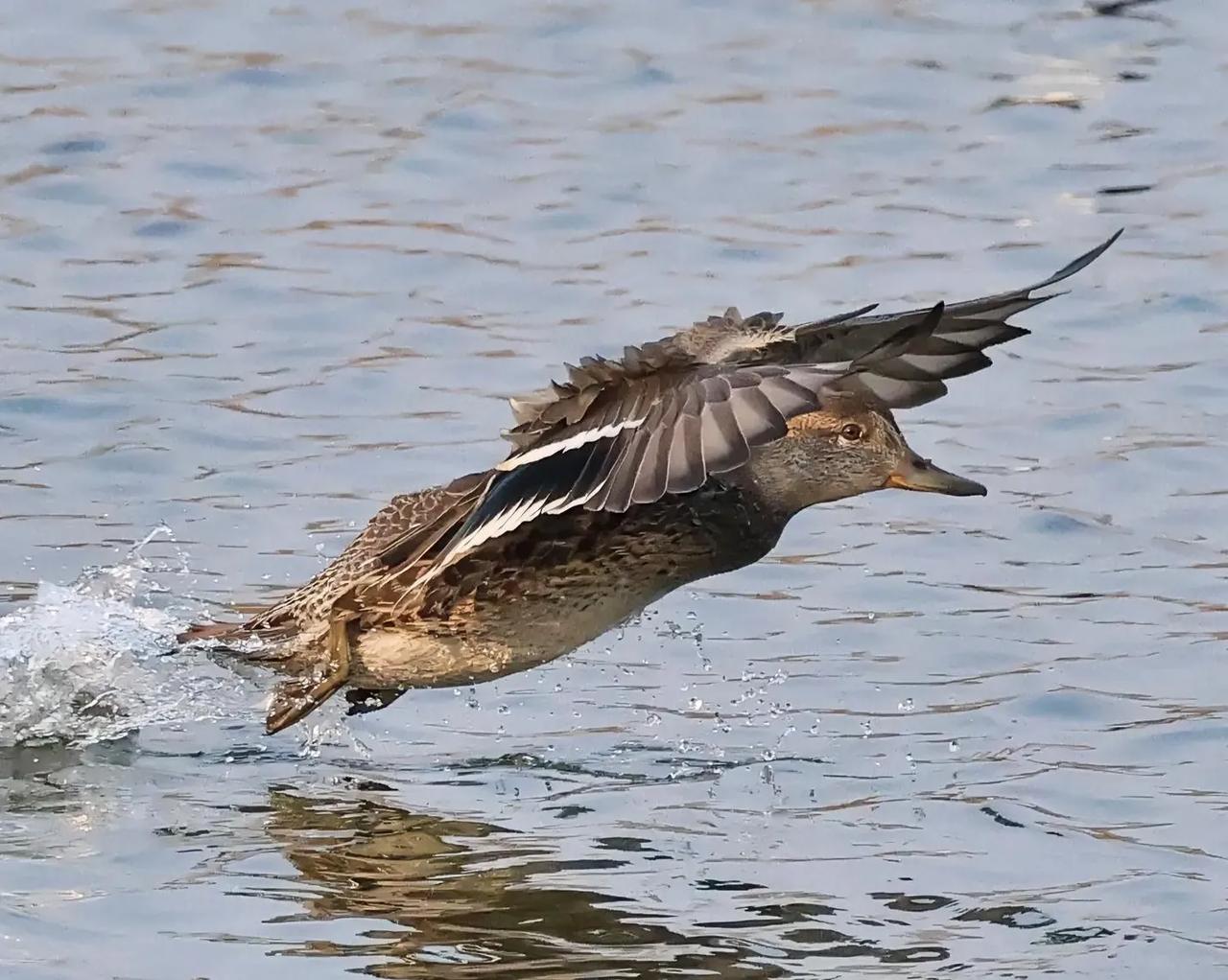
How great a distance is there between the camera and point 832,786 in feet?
19.8

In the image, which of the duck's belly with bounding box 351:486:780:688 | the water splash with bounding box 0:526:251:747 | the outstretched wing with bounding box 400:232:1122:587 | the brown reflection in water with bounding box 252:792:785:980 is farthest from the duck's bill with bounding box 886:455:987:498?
the water splash with bounding box 0:526:251:747

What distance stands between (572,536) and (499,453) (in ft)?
7.84

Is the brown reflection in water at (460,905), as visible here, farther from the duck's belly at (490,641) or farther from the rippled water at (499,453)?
the duck's belly at (490,641)

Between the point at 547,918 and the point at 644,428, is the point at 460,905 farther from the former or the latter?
the point at 644,428

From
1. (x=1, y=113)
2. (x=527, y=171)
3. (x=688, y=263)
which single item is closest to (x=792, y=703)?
(x=688, y=263)

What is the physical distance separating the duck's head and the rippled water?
27.1 inches

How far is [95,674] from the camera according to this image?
6.45 metres

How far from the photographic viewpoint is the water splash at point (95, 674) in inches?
248

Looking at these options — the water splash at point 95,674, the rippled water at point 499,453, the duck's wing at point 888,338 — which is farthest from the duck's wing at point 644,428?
the water splash at point 95,674

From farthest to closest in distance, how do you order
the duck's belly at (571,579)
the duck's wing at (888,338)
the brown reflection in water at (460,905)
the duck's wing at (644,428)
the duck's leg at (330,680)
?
1. the duck's leg at (330,680)
2. the duck's belly at (571,579)
3. the duck's wing at (888,338)
4. the brown reflection in water at (460,905)
5. the duck's wing at (644,428)

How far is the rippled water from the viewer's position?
527 cm

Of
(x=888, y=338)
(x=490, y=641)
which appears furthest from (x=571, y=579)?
(x=888, y=338)

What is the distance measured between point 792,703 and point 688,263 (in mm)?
3550

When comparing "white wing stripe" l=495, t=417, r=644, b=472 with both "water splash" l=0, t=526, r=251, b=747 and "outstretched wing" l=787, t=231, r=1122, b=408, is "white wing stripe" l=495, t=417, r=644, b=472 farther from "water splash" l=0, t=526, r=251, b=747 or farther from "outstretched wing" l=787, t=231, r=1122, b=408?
"water splash" l=0, t=526, r=251, b=747
